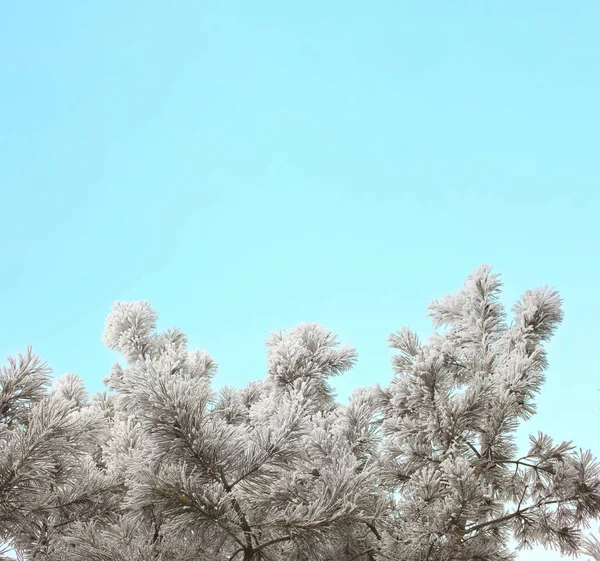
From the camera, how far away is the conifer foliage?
87.7 inches

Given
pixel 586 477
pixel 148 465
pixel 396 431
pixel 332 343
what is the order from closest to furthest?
pixel 148 465 → pixel 586 477 → pixel 396 431 → pixel 332 343

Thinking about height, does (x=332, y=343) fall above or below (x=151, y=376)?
above

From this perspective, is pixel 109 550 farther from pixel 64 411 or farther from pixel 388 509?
pixel 388 509

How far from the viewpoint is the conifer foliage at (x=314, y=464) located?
2.23 meters

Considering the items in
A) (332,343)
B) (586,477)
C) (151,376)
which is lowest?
(586,477)

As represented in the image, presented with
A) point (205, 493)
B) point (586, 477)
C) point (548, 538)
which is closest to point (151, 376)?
point (205, 493)

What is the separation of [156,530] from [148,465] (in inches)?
25.9

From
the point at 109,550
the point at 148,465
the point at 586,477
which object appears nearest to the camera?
the point at 148,465

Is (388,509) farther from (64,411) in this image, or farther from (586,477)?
(64,411)

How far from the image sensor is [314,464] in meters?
2.64

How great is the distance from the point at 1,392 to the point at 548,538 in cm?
288

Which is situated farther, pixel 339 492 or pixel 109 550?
pixel 109 550

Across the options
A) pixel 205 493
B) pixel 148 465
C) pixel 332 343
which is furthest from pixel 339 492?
pixel 332 343

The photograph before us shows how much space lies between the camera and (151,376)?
217 centimetres
